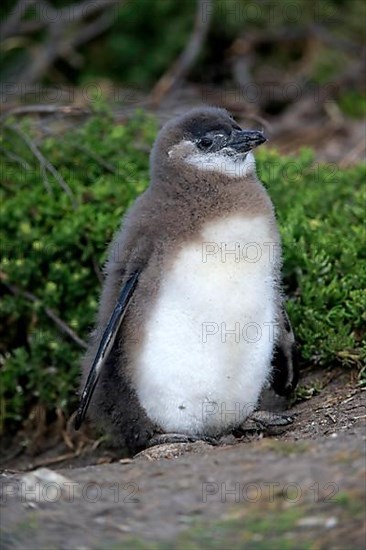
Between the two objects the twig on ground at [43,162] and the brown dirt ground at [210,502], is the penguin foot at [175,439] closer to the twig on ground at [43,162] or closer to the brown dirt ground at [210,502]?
the brown dirt ground at [210,502]

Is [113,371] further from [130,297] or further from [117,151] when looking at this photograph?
[117,151]

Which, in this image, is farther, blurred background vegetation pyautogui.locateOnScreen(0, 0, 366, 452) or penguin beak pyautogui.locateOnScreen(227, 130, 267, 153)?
blurred background vegetation pyautogui.locateOnScreen(0, 0, 366, 452)

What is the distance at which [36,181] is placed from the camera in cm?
593

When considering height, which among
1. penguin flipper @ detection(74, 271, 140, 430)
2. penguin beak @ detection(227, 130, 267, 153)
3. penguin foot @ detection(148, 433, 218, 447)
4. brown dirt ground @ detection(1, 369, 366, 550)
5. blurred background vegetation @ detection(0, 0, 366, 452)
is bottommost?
blurred background vegetation @ detection(0, 0, 366, 452)

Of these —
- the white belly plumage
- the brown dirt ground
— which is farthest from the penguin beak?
the brown dirt ground

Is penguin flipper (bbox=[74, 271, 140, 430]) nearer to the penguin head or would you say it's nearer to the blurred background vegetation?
the penguin head

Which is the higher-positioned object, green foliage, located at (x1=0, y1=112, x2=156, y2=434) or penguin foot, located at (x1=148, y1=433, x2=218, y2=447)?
penguin foot, located at (x1=148, y1=433, x2=218, y2=447)

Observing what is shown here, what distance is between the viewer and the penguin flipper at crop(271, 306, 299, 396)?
4402 mm

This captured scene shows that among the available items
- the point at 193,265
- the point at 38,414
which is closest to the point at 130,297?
the point at 193,265

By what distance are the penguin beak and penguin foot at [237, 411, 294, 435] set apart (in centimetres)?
102

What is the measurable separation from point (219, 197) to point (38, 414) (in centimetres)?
205

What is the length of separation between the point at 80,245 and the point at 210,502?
8.64 ft

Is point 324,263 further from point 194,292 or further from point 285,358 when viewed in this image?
point 194,292

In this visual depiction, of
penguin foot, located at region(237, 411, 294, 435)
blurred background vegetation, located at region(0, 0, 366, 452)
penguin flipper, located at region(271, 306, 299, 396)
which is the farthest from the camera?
blurred background vegetation, located at region(0, 0, 366, 452)
